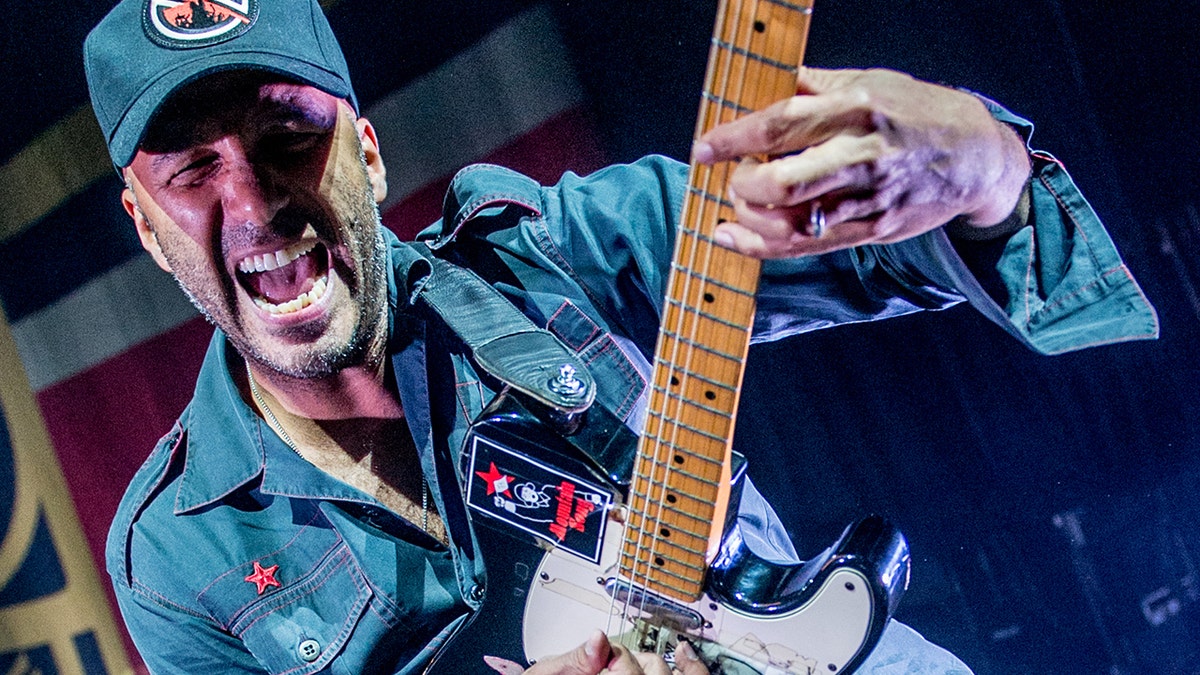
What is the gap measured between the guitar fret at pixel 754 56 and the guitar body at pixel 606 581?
463 millimetres

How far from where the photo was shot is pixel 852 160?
58cm

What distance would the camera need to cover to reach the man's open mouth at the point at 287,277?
1.13 meters

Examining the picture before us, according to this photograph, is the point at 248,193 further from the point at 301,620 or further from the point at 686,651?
the point at 686,651

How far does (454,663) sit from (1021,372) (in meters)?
0.92

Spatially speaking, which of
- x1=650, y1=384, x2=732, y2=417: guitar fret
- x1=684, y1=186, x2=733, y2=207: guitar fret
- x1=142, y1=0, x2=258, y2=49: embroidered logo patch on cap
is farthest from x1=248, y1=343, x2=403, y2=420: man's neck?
x1=684, y1=186, x2=733, y2=207: guitar fret

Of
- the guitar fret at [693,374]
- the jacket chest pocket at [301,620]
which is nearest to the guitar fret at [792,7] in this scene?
the guitar fret at [693,374]

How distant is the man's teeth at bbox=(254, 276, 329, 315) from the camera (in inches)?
45.2

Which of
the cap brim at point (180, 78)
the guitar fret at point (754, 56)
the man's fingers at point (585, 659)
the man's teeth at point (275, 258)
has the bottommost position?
the man's fingers at point (585, 659)

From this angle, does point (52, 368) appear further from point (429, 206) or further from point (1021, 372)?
point (1021, 372)

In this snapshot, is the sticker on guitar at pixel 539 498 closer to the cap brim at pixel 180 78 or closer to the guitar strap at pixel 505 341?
the guitar strap at pixel 505 341

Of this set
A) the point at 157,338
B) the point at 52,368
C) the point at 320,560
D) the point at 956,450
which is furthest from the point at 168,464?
the point at 956,450

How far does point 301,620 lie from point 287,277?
1.73 feet

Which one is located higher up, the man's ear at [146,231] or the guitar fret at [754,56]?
the man's ear at [146,231]

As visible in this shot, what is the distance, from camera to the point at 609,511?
0.95 m
